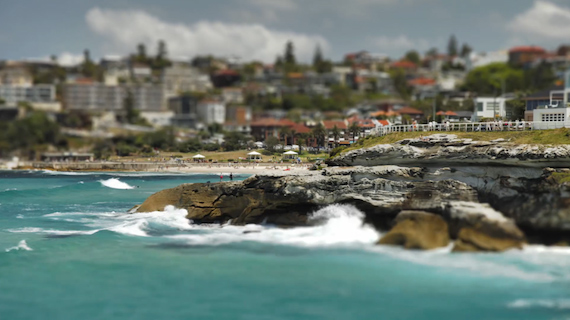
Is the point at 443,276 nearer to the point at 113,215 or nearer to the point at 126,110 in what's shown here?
the point at 113,215

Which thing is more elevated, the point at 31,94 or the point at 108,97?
the point at 31,94

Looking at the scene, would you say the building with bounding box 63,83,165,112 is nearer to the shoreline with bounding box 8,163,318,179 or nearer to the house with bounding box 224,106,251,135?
the house with bounding box 224,106,251,135

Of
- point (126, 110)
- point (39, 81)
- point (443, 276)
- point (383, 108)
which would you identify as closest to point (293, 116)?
point (383, 108)

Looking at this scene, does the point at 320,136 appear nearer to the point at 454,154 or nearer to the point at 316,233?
the point at 454,154

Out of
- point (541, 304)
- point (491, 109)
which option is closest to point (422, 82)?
point (491, 109)

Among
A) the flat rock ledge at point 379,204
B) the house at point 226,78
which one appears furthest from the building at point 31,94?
the flat rock ledge at point 379,204

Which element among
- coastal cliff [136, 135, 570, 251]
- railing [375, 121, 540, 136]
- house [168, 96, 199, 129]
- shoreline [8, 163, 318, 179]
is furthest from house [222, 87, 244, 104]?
coastal cliff [136, 135, 570, 251]
